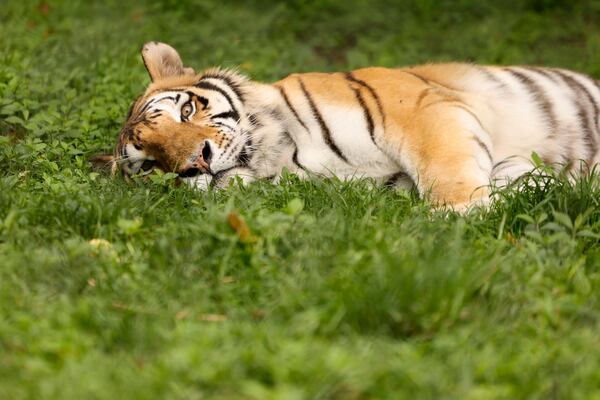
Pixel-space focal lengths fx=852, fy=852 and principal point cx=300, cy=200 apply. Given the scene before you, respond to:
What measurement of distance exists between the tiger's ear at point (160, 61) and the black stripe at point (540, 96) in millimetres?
1947

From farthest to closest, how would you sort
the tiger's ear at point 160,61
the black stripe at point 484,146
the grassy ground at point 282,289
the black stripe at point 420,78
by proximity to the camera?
the tiger's ear at point 160,61, the black stripe at point 420,78, the black stripe at point 484,146, the grassy ground at point 282,289

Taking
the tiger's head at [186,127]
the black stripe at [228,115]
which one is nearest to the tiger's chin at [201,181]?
the tiger's head at [186,127]

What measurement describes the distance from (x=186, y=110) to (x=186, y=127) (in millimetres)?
235

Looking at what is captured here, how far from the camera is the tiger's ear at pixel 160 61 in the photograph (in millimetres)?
4863

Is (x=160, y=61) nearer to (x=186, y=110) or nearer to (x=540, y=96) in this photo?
(x=186, y=110)

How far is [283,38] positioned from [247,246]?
16.5 feet

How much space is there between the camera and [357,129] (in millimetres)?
4395

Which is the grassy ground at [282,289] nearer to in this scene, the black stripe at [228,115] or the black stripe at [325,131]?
the black stripe at [325,131]

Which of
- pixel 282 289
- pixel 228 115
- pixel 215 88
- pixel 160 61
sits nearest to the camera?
pixel 282 289

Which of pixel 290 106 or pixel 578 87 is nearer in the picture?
pixel 290 106

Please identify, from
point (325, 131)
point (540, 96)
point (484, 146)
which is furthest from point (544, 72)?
point (325, 131)

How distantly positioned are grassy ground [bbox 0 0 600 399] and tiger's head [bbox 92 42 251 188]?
0.67 feet

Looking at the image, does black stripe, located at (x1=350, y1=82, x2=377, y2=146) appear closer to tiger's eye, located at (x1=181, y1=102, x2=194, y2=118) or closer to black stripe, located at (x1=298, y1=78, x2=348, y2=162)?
black stripe, located at (x1=298, y1=78, x2=348, y2=162)

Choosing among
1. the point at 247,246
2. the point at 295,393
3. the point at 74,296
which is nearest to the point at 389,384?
the point at 295,393
